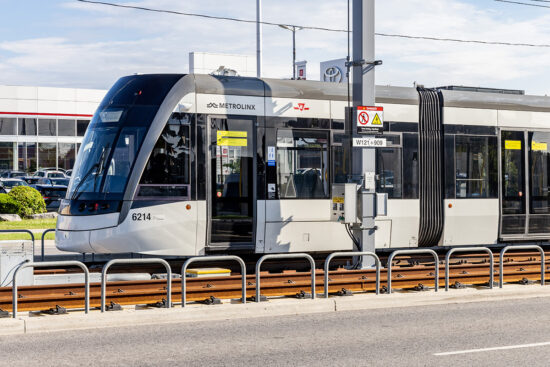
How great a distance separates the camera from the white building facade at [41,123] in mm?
59250

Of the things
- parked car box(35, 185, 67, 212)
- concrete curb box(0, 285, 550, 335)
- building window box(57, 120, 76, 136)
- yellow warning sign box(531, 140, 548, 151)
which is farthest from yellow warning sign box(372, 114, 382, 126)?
building window box(57, 120, 76, 136)

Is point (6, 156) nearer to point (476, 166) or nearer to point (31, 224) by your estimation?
point (31, 224)

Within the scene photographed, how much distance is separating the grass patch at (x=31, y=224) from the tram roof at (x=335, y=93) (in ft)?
47.2

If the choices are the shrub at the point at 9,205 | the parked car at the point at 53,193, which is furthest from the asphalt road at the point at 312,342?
the parked car at the point at 53,193

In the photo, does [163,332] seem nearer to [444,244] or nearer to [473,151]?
[444,244]

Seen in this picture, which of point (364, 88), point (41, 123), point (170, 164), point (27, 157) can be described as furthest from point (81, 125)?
point (364, 88)

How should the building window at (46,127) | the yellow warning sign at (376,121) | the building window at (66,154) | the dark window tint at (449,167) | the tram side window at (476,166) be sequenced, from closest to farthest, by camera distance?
the yellow warning sign at (376,121)
the dark window tint at (449,167)
the tram side window at (476,166)
the building window at (46,127)
the building window at (66,154)

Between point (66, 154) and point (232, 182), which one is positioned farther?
point (66, 154)

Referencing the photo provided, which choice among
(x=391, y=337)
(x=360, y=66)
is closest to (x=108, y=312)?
(x=391, y=337)

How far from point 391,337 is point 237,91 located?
670 centimetres

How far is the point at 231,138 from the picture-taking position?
15172mm

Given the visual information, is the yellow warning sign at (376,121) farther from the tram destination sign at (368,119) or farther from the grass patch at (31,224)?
the grass patch at (31,224)

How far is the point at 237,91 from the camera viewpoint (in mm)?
15281

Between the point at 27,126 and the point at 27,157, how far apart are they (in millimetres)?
2593
